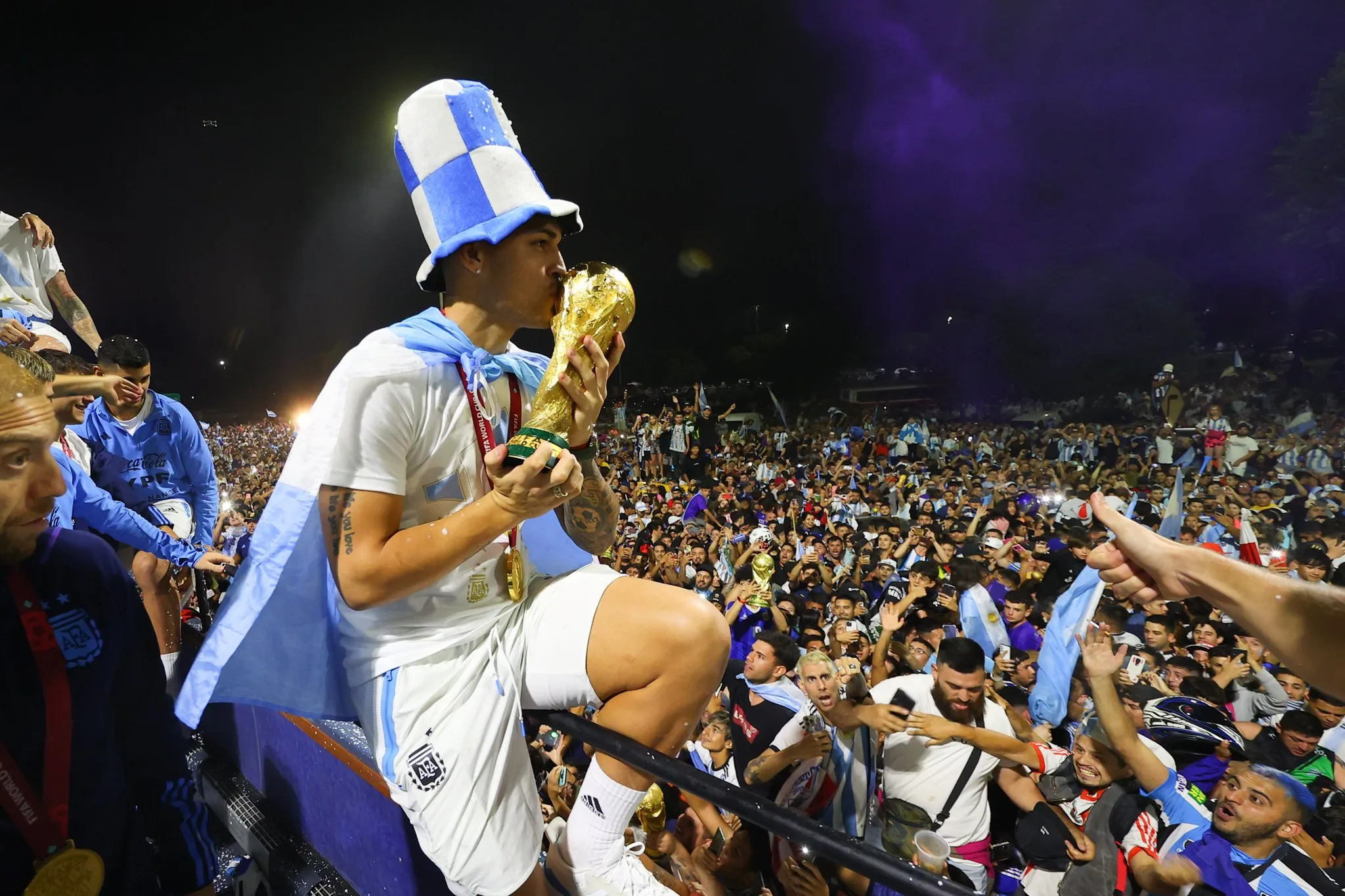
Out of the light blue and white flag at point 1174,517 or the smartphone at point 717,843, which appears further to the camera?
the light blue and white flag at point 1174,517

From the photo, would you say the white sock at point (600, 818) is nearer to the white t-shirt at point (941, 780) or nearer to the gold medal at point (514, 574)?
the gold medal at point (514, 574)

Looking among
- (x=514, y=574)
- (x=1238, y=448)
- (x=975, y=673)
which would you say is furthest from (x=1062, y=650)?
(x=1238, y=448)

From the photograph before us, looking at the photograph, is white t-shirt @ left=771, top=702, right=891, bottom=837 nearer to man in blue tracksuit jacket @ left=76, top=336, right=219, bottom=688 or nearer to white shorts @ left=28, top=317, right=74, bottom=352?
man in blue tracksuit jacket @ left=76, top=336, right=219, bottom=688

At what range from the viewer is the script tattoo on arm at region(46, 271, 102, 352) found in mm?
3678

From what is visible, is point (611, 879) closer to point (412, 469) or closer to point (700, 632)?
point (700, 632)

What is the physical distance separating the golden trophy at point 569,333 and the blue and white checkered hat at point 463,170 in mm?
197

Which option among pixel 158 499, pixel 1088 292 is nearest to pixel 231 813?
pixel 158 499

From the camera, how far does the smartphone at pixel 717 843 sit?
167 cm

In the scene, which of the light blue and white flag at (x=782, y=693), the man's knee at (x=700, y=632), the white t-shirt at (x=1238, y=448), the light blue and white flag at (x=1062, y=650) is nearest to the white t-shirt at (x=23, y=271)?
the man's knee at (x=700, y=632)

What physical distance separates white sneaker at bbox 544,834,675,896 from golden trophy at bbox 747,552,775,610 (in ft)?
16.3

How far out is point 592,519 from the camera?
1747 millimetres

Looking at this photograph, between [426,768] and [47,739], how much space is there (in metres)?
0.64

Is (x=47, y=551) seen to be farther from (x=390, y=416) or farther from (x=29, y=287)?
(x=29, y=287)

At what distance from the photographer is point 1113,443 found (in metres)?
12.9
